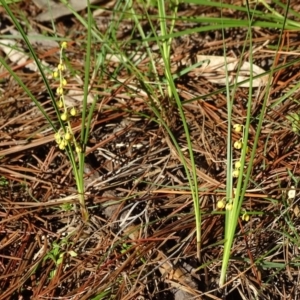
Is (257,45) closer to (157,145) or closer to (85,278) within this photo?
(157,145)

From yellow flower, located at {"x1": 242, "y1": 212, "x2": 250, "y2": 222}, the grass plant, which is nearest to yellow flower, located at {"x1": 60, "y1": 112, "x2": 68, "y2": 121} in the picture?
the grass plant

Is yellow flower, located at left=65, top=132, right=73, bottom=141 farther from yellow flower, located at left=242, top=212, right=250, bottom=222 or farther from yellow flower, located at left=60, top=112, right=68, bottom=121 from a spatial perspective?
yellow flower, located at left=242, top=212, right=250, bottom=222

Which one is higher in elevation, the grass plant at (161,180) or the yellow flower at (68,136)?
the yellow flower at (68,136)

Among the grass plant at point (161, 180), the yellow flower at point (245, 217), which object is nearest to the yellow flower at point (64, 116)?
the grass plant at point (161, 180)

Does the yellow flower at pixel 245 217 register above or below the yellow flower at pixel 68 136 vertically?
below

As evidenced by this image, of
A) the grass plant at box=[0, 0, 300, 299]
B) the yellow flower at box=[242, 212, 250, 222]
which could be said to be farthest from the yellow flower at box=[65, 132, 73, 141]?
the yellow flower at box=[242, 212, 250, 222]

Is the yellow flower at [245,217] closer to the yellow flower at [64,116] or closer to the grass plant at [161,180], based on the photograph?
the grass plant at [161,180]

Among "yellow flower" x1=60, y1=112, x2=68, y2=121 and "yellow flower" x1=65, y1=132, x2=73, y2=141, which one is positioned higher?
"yellow flower" x1=60, y1=112, x2=68, y2=121

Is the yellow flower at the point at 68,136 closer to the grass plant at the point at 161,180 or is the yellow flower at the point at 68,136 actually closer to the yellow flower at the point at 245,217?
the grass plant at the point at 161,180

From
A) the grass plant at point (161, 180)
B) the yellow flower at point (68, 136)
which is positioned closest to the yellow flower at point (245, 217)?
the grass plant at point (161, 180)

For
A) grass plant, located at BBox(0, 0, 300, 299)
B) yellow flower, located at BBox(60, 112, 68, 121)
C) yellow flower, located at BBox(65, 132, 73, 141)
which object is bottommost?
grass plant, located at BBox(0, 0, 300, 299)

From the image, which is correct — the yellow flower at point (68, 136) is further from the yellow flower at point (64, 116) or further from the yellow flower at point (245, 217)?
the yellow flower at point (245, 217)

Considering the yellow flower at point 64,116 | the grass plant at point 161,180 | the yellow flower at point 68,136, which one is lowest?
the grass plant at point 161,180
